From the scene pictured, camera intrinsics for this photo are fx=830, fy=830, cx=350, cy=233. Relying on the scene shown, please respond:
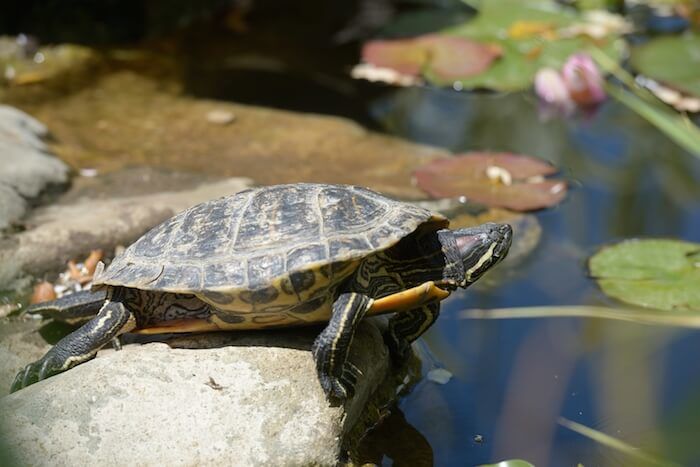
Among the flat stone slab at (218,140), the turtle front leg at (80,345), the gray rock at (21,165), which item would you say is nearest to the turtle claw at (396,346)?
the turtle front leg at (80,345)

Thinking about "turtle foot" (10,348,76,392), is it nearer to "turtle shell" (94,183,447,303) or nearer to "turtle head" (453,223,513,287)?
"turtle shell" (94,183,447,303)

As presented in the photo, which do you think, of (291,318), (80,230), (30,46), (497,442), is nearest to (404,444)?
(497,442)

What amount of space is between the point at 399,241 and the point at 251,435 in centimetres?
80

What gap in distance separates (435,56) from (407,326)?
3.69 m

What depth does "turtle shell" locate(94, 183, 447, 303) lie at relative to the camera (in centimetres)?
254

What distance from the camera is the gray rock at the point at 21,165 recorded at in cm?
391

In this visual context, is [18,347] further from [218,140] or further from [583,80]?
[583,80]

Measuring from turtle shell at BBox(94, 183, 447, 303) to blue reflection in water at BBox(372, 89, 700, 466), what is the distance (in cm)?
74

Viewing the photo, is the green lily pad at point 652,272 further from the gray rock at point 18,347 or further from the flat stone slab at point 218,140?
the gray rock at point 18,347

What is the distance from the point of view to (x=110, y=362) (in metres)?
2.56

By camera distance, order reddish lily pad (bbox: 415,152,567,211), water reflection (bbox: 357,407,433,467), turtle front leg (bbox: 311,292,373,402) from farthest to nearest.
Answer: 1. reddish lily pad (bbox: 415,152,567,211)
2. water reflection (bbox: 357,407,433,467)
3. turtle front leg (bbox: 311,292,373,402)

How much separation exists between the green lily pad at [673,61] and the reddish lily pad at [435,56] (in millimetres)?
1079

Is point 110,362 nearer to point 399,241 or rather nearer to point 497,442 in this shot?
point 399,241

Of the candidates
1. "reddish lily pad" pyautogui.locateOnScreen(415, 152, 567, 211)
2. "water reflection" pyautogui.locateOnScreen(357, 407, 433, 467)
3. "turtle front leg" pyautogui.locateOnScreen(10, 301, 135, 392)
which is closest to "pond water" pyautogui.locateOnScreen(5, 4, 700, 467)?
"water reflection" pyautogui.locateOnScreen(357, 407, 433, 467)
